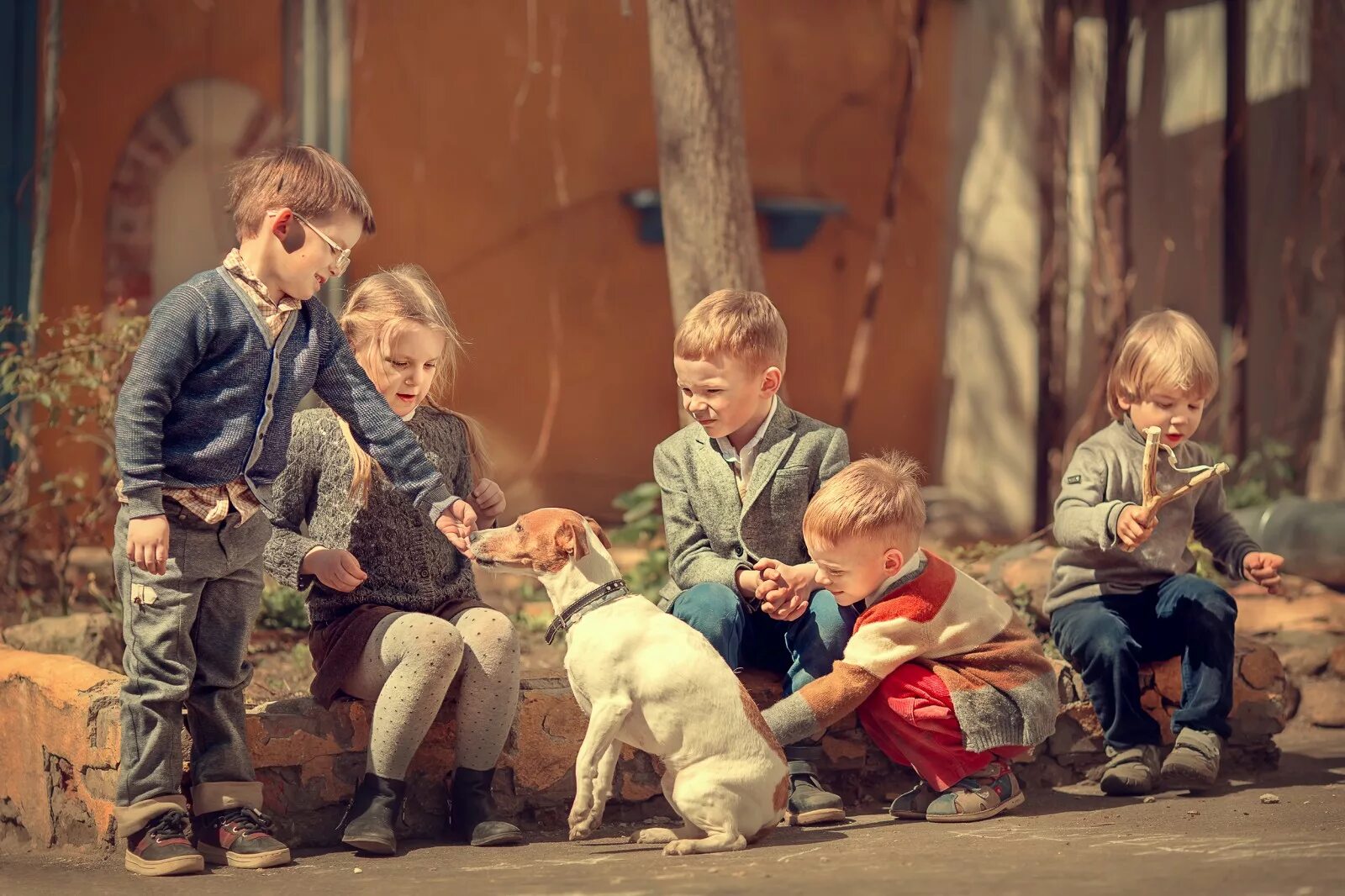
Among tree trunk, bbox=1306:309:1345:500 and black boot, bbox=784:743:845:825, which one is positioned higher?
tree trunk, bbox=1306:309:1345:500

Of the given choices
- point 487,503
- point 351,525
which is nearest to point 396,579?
point 351,525

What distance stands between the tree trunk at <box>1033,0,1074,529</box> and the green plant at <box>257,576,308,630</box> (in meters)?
4.02

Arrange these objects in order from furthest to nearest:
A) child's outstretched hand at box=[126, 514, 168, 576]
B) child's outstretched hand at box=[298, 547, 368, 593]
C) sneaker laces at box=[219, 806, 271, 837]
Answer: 1. child's outstretched hand at box=[298, 547, 368, 593]
2. sneaker laces at box=[219, 806, 271, 837]
3. child's outstretched hand at box=[126, 514, 168, 576]

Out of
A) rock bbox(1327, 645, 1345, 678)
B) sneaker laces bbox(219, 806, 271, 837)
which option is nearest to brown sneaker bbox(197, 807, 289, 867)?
sneaker laces bbox(219, 806, 271, 837)

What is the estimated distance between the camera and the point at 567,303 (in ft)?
27.0

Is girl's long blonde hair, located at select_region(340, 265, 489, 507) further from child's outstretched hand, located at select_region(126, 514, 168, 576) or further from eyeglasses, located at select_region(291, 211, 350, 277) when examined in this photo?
child's outstretched hand, located at select_region(126, 514, 168, 576)

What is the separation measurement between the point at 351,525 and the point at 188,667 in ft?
1.80

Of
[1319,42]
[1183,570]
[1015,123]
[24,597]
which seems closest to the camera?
[1183,570]

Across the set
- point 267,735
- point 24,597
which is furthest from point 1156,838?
point 24,597

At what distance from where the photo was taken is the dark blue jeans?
436cm

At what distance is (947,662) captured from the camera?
4012mm

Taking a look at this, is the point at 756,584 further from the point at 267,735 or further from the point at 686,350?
the point at 267,735

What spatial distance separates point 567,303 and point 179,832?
492 centimetres

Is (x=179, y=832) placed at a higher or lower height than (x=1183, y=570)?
lower
